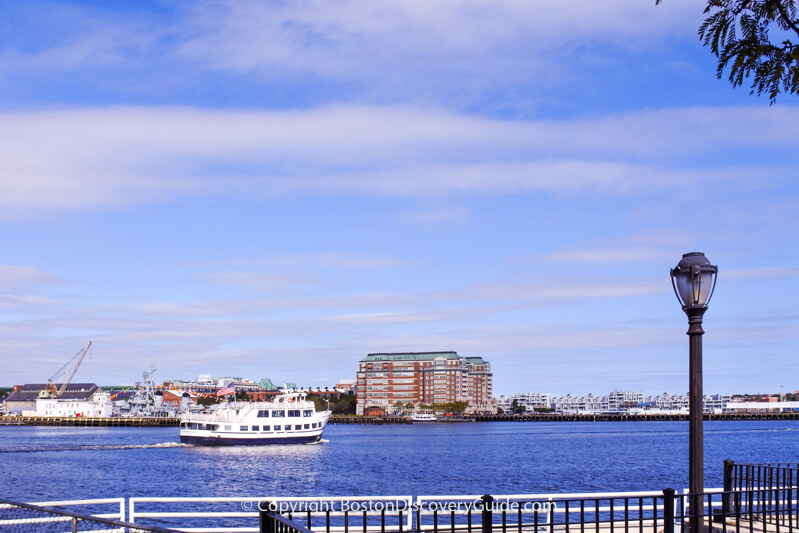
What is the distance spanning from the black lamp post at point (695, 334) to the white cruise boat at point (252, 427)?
323 ft

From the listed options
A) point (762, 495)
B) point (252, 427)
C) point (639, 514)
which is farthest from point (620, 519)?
point (252, 427)

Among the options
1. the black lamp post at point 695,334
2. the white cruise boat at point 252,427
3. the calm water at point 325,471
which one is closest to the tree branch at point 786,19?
the black lamp post at point 695,334

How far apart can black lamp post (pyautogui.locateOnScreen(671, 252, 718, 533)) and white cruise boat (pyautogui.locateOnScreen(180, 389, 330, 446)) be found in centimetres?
9835

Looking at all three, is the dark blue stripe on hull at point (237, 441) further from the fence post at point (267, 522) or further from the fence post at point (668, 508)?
the fence post at point (267, 522)

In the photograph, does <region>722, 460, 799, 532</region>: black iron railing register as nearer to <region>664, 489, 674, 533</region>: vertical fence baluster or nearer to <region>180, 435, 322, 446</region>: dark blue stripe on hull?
<region>664, 489, 674, 533</region>: vertical fence baluster

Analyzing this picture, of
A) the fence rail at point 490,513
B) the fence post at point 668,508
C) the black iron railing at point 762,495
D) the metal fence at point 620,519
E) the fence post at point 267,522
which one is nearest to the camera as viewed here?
the fence post at point 267,522

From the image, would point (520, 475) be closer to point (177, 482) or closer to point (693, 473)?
point (177, 482)

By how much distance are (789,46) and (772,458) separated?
95.3 m

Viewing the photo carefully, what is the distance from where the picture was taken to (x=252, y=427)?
108 metres

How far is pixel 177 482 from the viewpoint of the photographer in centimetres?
6438

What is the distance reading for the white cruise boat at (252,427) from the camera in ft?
347

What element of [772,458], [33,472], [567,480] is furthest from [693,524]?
[772,458]

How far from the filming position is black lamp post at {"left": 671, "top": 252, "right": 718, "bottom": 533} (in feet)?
35.8

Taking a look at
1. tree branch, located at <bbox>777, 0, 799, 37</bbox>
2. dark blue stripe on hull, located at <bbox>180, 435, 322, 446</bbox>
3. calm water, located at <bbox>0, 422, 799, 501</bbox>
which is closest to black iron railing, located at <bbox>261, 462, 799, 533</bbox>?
tree branch, located at <bbox>777, 0, 799, 37</bbox>
